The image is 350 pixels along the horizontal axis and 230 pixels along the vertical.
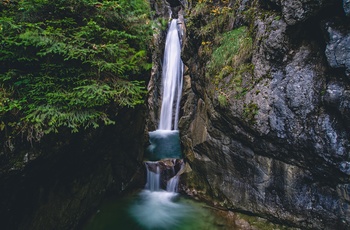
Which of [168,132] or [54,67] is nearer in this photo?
[54,67]

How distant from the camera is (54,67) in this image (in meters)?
4.57

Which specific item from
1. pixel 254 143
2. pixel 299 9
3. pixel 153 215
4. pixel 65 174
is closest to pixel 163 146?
pixel 153 215

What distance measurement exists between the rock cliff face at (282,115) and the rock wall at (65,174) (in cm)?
297

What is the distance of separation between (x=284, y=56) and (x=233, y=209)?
4714mm

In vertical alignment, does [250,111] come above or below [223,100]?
below

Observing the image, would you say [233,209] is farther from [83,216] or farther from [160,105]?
[160,105]

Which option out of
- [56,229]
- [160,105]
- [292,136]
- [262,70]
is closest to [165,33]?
[160,105]

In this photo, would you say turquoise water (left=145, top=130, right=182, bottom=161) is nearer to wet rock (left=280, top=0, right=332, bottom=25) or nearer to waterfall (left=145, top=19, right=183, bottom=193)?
waterfall (left=145, top=19, right=183, bottom=193)

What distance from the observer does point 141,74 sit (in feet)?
23.1

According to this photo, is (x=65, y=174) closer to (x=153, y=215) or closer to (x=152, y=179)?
(x=153, y=215)

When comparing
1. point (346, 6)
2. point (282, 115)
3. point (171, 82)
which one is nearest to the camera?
point (346, 6)

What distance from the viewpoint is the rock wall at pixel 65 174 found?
3.98m

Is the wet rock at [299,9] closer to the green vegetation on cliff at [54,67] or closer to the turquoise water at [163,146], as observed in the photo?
the green vegetation on cliff at [54,67]

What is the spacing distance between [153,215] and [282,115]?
5128mm
